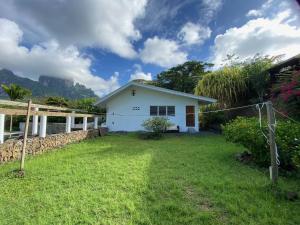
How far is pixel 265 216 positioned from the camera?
2689 mm

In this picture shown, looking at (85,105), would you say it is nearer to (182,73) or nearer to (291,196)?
(182,73)

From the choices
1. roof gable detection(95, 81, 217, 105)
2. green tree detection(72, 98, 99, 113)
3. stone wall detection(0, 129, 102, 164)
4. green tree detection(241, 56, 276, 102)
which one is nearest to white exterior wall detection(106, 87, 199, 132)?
roof gable detection(95, 81, 217, 105)

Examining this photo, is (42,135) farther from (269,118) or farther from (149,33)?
(149,33)

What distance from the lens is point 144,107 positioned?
45.8 feet

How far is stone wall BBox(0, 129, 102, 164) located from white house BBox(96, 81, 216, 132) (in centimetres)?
448

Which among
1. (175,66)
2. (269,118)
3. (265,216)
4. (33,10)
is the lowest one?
(265,216)

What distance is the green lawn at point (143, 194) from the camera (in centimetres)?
269

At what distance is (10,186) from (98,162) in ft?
7.01

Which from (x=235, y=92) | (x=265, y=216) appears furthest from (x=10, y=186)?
(x=235, y=92)

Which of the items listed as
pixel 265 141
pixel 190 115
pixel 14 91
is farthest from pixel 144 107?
pixel 14 91

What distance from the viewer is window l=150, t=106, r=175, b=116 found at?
44.9 feet

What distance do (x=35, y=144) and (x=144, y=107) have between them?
8.38 meters

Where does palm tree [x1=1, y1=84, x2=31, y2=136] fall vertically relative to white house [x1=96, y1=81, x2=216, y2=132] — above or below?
above

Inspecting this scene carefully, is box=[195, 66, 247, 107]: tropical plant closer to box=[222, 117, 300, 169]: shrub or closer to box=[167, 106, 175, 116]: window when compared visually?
box=[167, 106, 175, 116]: window
